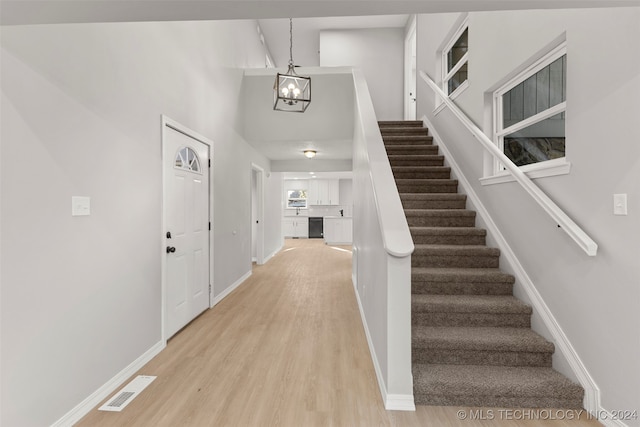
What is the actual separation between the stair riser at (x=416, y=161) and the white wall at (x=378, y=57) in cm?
321

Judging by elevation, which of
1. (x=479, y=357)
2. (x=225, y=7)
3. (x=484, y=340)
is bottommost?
(x=479, y=357)

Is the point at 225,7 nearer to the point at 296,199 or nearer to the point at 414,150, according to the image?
the point at 414,150

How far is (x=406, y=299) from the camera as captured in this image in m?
1.86

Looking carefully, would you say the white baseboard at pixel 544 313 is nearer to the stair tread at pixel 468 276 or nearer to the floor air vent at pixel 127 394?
the stair tread at pixel 468 276

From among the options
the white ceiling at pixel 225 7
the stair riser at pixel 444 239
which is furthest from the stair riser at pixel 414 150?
the white ceiling at pixel 225 7

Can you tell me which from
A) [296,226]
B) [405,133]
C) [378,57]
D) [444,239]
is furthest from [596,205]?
[296,226]

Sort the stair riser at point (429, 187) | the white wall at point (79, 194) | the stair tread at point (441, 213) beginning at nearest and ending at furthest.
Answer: the white wall at point (79, 194) < the stair tread at point (441, 213) < the stair riser at point (429, 187)

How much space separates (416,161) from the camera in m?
4.31

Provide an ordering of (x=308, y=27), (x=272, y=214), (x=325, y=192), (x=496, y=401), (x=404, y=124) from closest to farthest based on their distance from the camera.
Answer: (x=496, y=401), (x=404, y=124), (x=308, y=27), (x=272, y=214), (x=325, y=192)

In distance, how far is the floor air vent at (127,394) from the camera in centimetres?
194

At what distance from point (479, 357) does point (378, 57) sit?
6843 mm

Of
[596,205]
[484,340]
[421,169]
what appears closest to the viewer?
[596,205]

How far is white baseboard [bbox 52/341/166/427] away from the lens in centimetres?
178

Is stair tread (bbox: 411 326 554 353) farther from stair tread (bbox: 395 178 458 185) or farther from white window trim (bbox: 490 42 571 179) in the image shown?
stair tread (bbox: 395 178 458 185)
